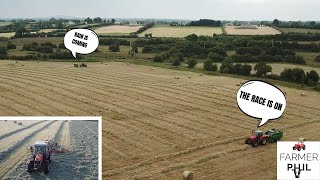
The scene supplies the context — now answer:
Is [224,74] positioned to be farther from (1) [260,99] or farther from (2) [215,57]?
(1) [260,99]

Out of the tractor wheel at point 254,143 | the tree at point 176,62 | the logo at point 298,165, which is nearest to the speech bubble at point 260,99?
the tractor wheel at point 254,143

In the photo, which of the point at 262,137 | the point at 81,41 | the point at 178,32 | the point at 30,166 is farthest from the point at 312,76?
the point at 178,32

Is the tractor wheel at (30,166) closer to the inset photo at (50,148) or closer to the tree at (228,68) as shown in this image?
the inset photo at (50,148)

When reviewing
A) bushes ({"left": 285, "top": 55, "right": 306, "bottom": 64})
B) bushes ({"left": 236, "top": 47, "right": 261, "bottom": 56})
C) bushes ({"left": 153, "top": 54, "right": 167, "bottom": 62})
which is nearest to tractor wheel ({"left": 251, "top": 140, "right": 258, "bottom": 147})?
bushes ({"left": 285, "top": 55, "right": 306, "bottom": 64})

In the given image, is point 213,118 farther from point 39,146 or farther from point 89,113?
point 39,146

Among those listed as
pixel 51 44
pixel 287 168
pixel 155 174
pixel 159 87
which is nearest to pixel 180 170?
pixel 155 174

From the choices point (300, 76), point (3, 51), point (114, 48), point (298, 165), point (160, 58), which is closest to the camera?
point (298, 165)

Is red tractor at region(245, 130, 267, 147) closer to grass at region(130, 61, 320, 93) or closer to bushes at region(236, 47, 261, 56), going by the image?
grass at region(130, 61, 320, 93)

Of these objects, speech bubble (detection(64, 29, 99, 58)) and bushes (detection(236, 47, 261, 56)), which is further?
bushes (detection(236, 47, 261, 56))
